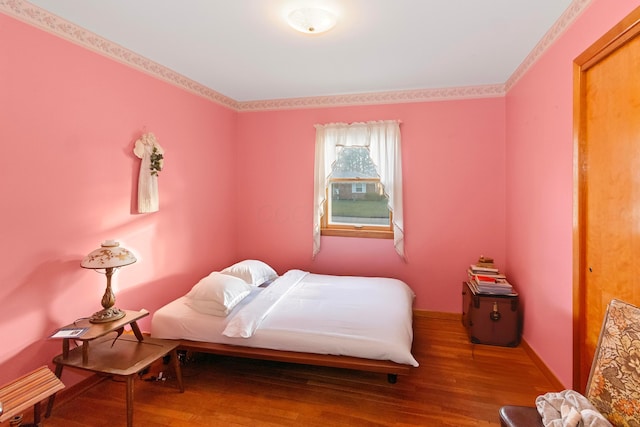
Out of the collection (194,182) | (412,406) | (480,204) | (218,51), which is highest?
(218,51)

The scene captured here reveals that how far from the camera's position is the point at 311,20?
205 centimetres

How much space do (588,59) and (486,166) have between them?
5.46 feet

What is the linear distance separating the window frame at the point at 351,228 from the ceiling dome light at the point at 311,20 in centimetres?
191

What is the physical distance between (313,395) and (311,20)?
8.53ft

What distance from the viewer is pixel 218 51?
2611 millimetres

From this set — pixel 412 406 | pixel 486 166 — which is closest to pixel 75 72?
pixel 412 406

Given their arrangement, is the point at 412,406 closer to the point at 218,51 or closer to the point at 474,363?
the point at 474,363

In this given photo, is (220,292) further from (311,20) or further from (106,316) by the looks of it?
(311,20)

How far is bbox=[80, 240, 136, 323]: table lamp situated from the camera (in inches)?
81.6

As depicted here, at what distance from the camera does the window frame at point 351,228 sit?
12.3 feet

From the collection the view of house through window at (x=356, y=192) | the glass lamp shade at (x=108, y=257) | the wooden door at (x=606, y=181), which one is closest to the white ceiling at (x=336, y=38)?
the wooden door at (x=606, y=181)

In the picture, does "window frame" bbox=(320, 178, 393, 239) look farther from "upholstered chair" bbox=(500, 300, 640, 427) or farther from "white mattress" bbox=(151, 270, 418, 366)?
"upholstered chair" bbox=(500, 300, 640, 427)

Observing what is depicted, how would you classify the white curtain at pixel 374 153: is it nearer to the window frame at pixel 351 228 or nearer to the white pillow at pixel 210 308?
the window frame at pixel 351 228

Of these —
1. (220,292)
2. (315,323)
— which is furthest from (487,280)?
(220,292)
